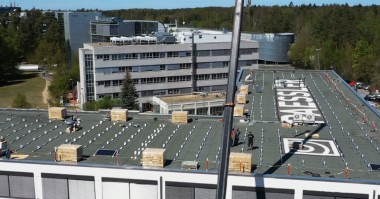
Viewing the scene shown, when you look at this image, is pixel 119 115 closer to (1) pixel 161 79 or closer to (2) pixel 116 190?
(2) pixel 116 190

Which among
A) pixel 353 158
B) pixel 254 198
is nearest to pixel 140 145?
pixel 254 198

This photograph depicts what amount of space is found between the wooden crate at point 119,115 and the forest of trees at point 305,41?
49.0 metres

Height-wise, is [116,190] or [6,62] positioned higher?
[116,190]

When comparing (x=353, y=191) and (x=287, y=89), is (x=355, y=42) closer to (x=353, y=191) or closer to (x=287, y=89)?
(x=287, y=89)

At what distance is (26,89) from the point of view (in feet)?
337

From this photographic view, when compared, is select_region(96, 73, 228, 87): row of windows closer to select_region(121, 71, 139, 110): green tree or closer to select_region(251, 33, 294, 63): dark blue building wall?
select_region(121, 71, 139, 110): green tree

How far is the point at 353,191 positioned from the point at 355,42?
3796 inches

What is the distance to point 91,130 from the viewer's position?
100ft

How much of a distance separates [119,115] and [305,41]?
90954 millimetres

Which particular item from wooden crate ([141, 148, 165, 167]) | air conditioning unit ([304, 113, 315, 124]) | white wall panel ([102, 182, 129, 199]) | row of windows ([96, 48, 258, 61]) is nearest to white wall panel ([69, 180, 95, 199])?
white wall panel ([102, 182, 129, 199])

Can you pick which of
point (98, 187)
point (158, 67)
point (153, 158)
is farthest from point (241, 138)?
point (158, 67)

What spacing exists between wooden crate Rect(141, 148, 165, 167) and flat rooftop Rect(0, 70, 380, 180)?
1.80 feet

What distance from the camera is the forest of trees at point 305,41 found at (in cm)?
9738

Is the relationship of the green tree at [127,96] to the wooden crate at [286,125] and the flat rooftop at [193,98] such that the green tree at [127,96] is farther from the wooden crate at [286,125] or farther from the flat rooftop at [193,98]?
the wooden crate at [286,125]
